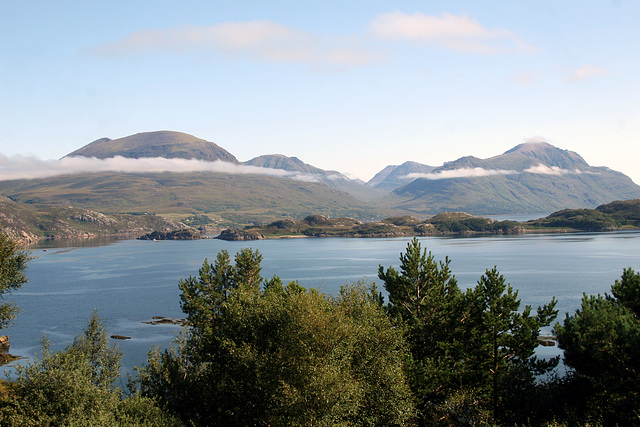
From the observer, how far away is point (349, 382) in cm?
2922

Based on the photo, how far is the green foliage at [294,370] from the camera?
2888 cm

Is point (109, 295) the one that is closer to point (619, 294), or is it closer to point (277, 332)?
point (277, 332)

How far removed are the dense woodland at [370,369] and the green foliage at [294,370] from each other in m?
0.10

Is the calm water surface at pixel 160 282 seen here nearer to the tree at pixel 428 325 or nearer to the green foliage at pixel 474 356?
the tree at pixel 428 325

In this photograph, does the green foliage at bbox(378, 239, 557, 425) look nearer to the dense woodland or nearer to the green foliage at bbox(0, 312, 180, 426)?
the dense woodland

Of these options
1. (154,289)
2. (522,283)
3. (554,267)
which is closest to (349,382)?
(522,283)

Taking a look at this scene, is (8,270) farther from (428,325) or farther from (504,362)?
(504,362)

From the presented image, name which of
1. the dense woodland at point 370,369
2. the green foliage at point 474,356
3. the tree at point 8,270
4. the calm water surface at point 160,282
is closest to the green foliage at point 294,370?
the dense woodland at point 370,369

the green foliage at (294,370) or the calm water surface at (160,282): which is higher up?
the green foliage at (294,370)

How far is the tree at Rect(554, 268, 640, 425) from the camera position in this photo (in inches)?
1250

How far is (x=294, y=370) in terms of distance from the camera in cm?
3006

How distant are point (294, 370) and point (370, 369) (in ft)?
19.8

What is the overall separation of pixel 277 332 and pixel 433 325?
48.9 ft

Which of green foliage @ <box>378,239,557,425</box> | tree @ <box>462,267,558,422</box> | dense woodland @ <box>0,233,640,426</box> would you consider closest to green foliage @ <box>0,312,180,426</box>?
dense woodland @ <box>0,233,640,426</box>
